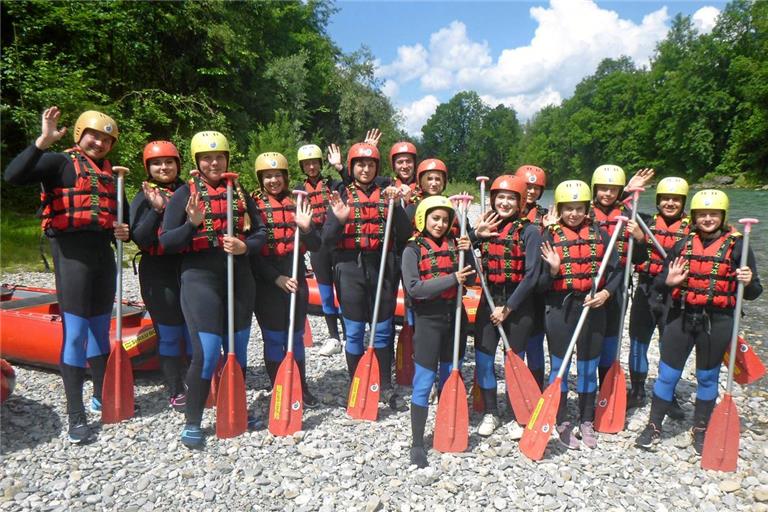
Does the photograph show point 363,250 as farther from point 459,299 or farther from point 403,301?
point 403,301

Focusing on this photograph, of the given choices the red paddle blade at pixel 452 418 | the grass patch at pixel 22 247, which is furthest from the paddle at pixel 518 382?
the grass patch at pixel 22 247

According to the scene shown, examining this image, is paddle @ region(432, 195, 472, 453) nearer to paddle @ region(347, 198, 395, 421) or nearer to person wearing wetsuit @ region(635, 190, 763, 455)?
paddle @ region(347, 198, 395, 421)

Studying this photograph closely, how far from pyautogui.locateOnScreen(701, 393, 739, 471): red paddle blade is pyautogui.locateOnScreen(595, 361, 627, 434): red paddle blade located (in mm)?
651

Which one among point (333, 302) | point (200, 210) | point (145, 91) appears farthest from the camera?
point (145, 91)

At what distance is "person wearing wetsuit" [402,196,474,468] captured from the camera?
3775 mm

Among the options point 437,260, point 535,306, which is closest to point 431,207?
point 437,260

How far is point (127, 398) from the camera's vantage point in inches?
168

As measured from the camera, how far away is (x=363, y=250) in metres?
4.64

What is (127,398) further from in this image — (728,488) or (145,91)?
(145,91)

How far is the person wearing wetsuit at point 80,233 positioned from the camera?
3.75 metres

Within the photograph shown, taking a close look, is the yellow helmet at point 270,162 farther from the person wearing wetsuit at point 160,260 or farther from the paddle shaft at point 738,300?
the paddle shaft at point 738,300

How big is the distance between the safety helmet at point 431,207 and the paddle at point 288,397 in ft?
3.59

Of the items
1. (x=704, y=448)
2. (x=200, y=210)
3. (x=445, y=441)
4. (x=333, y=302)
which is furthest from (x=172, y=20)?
(x=704, y=448)

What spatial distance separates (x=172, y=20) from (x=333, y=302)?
12.8 meters
